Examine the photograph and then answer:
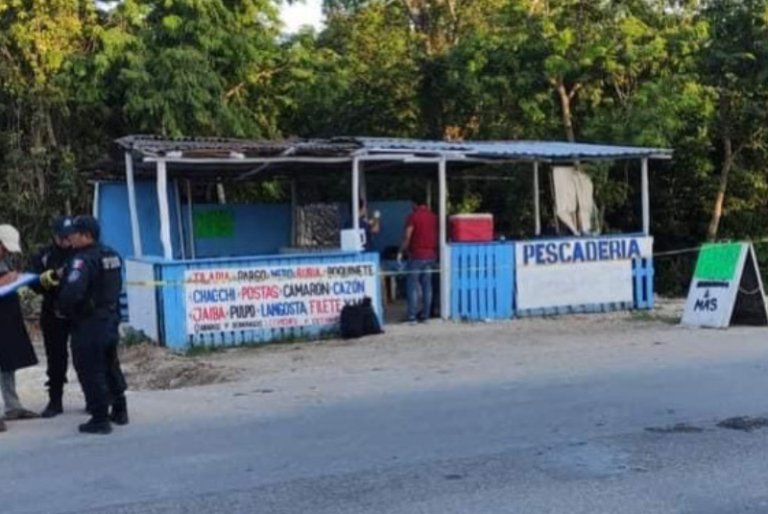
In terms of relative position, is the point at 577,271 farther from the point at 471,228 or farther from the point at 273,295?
the point at 273,295

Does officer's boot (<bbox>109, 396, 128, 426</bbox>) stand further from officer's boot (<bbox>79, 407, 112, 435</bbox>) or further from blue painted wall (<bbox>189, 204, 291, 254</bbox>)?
blue painted wall (<bbox>189, 204, 291, 254</bbox>)

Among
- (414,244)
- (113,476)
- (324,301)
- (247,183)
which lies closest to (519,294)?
(414,244)

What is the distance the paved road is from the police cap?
1.53 metres

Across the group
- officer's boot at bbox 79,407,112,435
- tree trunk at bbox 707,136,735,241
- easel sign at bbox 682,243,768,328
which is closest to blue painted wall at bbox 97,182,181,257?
easel sign at bbox 682,243,768,328

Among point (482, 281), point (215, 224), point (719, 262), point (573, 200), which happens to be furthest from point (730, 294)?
point (215, 224)

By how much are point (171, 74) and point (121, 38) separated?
1.13m

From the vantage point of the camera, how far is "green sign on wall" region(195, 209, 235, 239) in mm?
19594

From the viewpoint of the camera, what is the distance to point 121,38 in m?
20.0

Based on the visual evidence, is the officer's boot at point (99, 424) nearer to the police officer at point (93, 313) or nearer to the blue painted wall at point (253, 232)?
the police officer at point (93, 313)

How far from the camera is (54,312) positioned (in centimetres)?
901

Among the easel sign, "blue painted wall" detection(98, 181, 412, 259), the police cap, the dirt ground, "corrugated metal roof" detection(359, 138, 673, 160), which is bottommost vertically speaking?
the dirt ground

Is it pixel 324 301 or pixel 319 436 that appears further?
pixel 324 301

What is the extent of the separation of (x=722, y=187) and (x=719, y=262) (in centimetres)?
854

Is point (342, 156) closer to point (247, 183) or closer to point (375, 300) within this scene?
point (375, 300)
